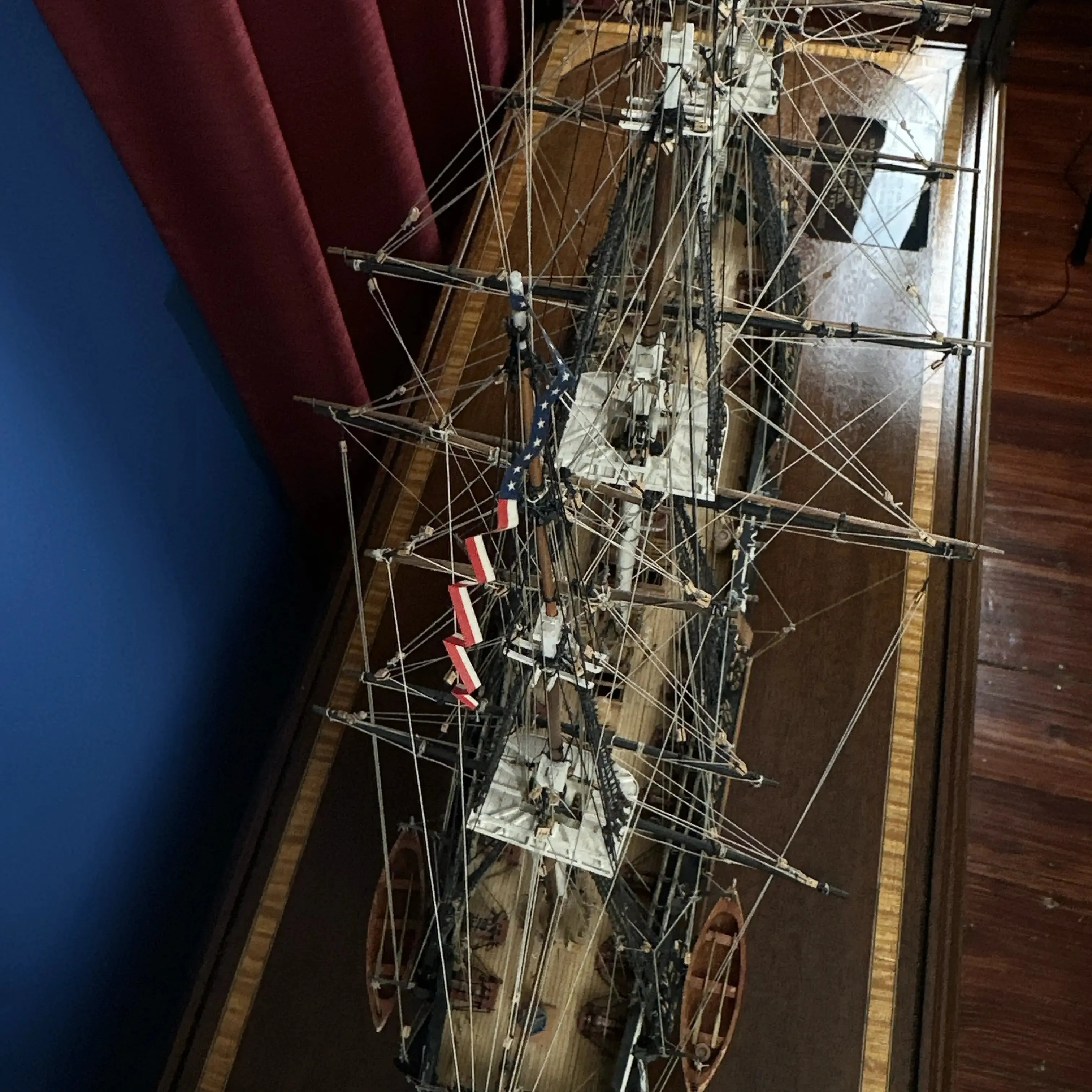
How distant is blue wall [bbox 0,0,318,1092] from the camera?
1857 millimetres

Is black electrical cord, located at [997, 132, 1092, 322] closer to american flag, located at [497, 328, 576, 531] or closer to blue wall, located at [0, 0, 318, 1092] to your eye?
blue wall, located at [0, 0, 318, 1092]

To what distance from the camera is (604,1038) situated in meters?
2.13

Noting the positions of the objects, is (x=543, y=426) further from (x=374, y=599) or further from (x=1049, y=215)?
(x=1049, y=215)

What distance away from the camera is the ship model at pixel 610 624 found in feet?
6.19

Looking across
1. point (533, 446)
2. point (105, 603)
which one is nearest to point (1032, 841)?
point (533, 446)

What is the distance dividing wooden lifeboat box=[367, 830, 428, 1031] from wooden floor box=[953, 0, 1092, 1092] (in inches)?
53.0

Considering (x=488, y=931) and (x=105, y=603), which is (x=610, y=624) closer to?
(x=488, y=931)

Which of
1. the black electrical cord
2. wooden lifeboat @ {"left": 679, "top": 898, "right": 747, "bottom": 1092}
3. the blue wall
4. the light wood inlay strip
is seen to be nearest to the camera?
the blue wall

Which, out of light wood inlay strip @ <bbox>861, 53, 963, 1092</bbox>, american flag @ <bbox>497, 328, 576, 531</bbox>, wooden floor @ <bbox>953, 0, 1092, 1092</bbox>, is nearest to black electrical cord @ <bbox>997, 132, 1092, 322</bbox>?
wooden floor @ <bbox>953, 0, 1092, 1092</bbox>

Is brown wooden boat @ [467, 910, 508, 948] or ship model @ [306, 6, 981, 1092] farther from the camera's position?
brown wooden boat @ [467, 910, 508, 948]

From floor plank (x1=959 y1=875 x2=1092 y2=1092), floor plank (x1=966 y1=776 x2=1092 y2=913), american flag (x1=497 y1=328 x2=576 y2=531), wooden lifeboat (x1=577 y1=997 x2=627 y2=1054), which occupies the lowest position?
wooden lifeboat (x1=577 y1=997 x2=627 y2=1054)

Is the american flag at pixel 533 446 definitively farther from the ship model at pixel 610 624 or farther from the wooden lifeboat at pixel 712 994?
the wooden lifeboat at pixel 712 994

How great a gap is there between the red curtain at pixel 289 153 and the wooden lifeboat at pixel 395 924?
110 centimetres

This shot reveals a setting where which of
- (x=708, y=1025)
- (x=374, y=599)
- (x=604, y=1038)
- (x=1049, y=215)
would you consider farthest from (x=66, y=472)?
(x=1049, y=215)
